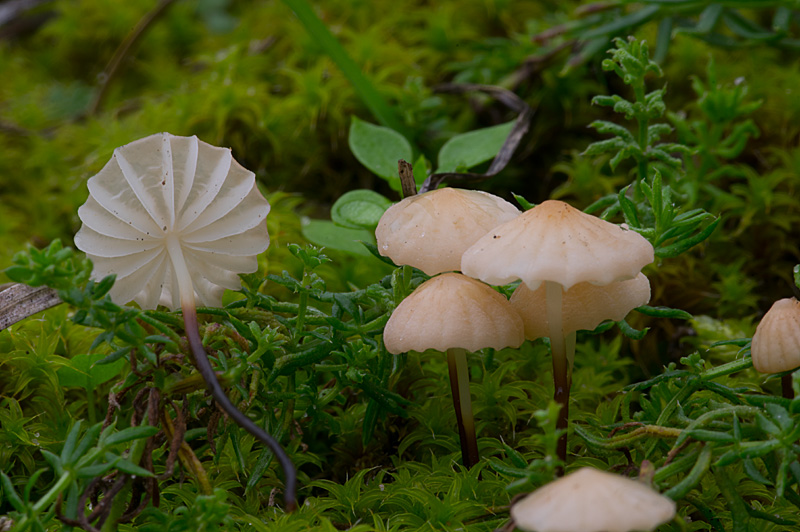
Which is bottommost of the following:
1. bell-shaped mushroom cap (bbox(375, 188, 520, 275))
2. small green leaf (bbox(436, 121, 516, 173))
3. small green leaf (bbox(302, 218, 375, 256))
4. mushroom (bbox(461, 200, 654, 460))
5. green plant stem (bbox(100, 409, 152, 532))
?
small green leaf (bbox(302, 218, 375, 256))

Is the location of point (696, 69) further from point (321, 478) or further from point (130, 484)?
point (130, 484)

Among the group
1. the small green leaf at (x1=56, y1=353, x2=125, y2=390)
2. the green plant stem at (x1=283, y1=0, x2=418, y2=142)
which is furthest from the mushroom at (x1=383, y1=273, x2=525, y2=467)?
the green plant stem at (x1=283, y1=0, x2=418, y2=142)

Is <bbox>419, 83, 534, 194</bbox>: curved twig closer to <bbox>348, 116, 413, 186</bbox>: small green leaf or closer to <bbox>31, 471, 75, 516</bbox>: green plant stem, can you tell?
<bbox>348, 116, 413, 186</bbox>: small green leaf

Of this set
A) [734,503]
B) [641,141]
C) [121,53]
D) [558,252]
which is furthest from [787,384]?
[121,53]

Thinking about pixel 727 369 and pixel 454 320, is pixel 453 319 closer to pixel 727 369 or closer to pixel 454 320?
pixel 454 320

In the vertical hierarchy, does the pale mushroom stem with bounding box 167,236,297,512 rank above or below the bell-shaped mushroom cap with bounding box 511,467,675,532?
below

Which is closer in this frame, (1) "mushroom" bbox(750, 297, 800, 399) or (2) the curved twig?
(1) "mushroom" bbox(750, 297, 800, 399)

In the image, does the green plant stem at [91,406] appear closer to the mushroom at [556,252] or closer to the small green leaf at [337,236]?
the small green leaf at [337,236]
